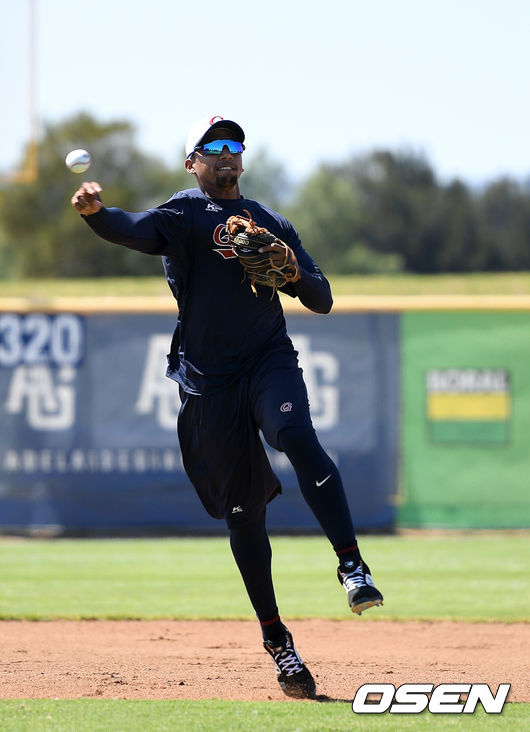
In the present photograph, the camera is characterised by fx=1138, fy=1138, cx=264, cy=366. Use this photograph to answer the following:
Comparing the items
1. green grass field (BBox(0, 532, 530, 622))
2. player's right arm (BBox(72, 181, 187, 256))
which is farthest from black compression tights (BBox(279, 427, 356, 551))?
green grass field (BBox(0, 532, 530, 622))

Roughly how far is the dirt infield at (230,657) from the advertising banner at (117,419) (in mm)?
4700

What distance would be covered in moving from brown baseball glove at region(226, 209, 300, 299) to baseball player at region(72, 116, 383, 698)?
0.03ft

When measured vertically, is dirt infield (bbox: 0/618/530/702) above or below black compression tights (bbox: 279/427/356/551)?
below

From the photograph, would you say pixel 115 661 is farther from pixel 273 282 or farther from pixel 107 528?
pixel 107 528

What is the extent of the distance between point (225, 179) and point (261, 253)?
1.43ft

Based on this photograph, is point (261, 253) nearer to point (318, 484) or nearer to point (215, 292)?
point (215, 292)

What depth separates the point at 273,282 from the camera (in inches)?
160

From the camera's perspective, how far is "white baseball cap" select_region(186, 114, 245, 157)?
4.23m

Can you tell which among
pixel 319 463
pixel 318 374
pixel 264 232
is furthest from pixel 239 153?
pixel 318 374

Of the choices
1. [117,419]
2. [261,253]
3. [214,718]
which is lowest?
[117,419]

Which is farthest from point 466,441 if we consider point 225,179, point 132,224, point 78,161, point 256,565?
point 78,161

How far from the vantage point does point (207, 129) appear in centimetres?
422

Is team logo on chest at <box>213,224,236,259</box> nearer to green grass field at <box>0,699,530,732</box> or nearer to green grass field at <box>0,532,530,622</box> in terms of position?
green grass field at <box>0,699,530,732</box>

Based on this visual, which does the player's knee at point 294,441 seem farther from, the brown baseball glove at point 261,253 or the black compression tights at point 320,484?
the brown baseball glove at point 261,253
